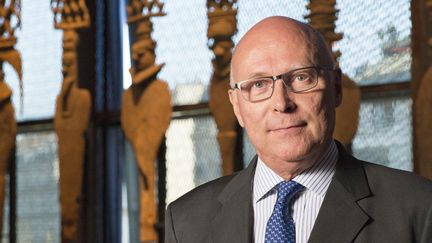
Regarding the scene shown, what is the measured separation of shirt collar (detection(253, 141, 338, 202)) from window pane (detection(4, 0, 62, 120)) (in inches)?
129

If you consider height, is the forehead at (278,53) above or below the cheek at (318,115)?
above

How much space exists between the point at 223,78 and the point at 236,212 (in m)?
2.39

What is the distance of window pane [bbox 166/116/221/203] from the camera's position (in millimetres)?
4535

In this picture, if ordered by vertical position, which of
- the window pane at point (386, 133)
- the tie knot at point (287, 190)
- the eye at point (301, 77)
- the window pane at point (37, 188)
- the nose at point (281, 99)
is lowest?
the window pane at point (37, 188)

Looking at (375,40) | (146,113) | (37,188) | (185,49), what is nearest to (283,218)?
(375,40)

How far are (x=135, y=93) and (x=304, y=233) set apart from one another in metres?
2.76

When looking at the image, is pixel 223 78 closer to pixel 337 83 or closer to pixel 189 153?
pixel 189 153

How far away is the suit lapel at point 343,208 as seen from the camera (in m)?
1.68

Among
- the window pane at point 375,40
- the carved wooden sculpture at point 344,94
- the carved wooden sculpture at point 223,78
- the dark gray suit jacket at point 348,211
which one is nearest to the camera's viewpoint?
the dark gray suit jacket at point 348,211

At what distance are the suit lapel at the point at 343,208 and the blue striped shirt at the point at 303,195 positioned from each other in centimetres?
2

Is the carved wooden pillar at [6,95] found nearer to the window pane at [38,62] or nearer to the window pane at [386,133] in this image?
the window pane at [38,62]

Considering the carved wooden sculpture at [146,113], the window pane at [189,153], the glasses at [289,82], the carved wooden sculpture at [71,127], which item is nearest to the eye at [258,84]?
the glasses at [289,82]

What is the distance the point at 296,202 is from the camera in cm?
178

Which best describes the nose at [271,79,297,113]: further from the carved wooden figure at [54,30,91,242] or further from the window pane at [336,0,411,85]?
the carved wooden figure at [54,30,91,242]
